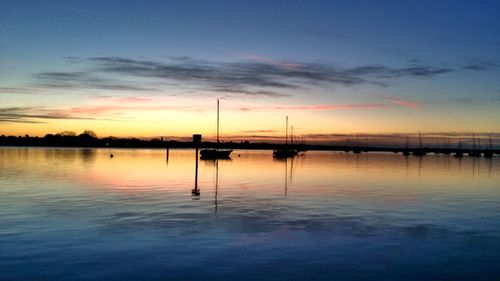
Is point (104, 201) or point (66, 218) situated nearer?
point (66, 218)

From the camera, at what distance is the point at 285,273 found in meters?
13.6

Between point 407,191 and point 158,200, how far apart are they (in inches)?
849

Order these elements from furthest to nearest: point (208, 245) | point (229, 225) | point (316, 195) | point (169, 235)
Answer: point (316, 195) < point (229, 225) < point (169, 235) < point (208, 245)

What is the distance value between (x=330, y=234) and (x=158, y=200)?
14233mm

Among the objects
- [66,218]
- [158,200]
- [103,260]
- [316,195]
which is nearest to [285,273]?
[103,260]

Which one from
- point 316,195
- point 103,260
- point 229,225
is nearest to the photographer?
point 103,260

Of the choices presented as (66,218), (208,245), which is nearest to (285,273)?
(208,245)

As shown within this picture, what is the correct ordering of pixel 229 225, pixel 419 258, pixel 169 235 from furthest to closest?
pixel 229 225 < pixel 169 235 < pixel 419 258

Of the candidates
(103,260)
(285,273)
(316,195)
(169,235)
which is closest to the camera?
(285,273)

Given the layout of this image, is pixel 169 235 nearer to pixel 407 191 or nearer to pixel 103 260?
pixel 103 260

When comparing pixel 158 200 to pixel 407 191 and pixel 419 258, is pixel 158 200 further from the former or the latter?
pixel 407 191

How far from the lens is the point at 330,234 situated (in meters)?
19.4

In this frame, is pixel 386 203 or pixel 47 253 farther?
pixel 386 203

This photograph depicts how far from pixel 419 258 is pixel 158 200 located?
1860cm
